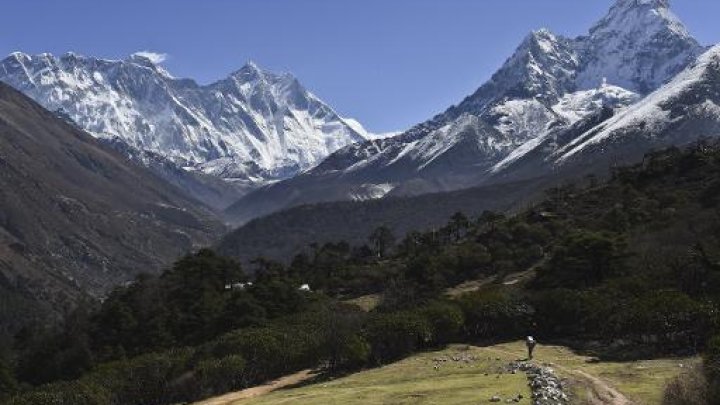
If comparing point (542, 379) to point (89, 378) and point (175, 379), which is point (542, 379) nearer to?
point (175, 379)

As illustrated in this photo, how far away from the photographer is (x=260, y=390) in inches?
3991

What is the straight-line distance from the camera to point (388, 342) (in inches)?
4063

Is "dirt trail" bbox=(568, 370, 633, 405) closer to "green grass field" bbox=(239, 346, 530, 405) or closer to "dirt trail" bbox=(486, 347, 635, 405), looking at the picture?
"dirt trail" bbox=(486, 347, 635, 405)

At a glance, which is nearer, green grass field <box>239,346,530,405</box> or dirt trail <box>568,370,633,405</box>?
dirt trail <box>568,370,633,405</box>

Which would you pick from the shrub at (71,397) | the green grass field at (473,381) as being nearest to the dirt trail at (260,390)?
the green grass field at (473,381)

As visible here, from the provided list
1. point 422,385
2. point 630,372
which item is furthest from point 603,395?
point 422,385

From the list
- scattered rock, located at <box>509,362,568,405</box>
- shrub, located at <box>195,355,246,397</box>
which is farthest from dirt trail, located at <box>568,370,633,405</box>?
shrub, located at <box>195,355,246,397</box>

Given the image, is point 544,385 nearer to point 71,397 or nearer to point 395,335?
point 395,335

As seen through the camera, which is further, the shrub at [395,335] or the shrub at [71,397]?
the shrub at [395,335]

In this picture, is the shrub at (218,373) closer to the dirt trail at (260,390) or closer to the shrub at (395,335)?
the dirt trail at (260,390)

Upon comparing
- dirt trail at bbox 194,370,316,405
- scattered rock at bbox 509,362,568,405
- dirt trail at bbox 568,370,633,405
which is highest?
dirt trail at bbox 194,370,316,405

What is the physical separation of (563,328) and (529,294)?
8.87 meters

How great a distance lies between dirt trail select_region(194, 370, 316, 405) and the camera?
316 feet

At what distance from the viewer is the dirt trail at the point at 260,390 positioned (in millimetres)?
96438
